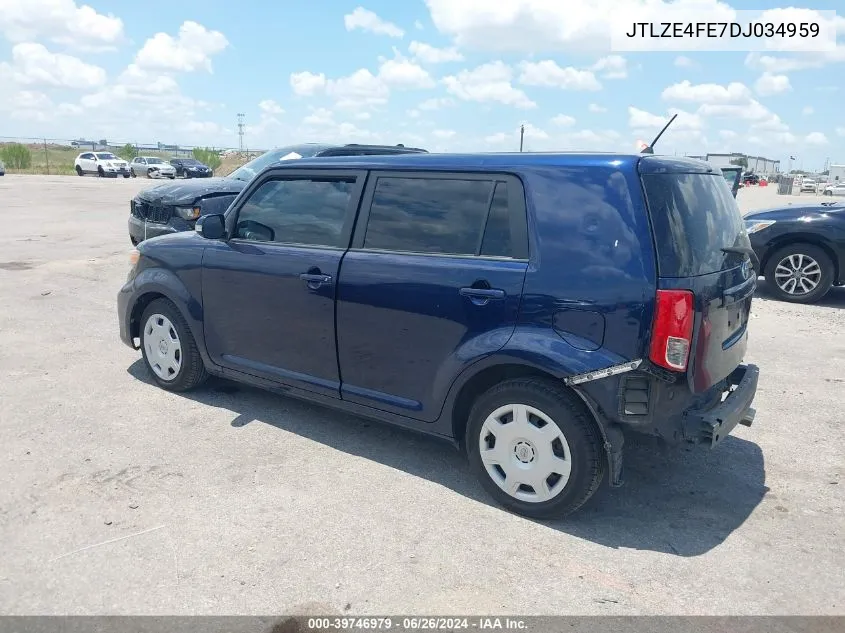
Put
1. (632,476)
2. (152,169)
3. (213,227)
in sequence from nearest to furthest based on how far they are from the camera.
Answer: (632,476), (213,227), (152,169)

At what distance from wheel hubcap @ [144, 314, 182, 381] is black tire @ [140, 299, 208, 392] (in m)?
0.04

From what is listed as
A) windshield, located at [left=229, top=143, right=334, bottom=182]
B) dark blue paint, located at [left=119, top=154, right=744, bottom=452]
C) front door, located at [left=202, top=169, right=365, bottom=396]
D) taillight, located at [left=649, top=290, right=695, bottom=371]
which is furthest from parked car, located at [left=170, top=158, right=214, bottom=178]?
taillight, located at [left=649, top=290, right=695, bottom=371]

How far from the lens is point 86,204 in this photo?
2173cm

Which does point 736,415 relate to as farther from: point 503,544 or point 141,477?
point 141,477

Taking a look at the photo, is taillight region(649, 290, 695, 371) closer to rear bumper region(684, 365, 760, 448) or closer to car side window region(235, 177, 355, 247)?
rear bumper region(684, 365, 760, 448)

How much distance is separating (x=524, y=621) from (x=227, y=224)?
10.7 feet

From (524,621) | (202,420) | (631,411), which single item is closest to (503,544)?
(524,621)

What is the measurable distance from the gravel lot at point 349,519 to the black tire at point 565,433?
0.14m

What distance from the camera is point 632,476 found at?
4016mm

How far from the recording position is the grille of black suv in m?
9.20

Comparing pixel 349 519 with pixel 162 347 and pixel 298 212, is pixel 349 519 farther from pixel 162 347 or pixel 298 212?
pixel 162 347

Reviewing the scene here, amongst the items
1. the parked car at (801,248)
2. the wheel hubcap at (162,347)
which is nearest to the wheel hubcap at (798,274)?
the parked car at (801,248)

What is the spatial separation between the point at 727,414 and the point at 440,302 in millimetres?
1541

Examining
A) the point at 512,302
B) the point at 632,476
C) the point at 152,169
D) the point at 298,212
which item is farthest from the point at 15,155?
the point at 632,476
